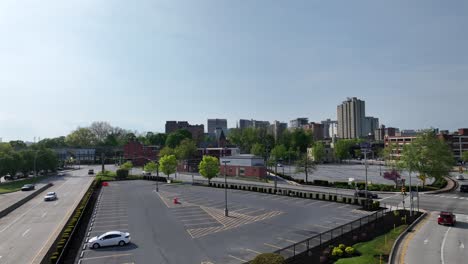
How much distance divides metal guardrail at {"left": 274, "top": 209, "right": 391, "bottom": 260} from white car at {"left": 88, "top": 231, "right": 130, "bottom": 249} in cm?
1342

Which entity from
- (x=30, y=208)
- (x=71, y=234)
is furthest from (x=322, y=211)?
(x=30, y=208)

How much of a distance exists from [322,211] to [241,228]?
13.1 metres

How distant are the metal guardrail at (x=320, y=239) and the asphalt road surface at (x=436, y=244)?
389 cm

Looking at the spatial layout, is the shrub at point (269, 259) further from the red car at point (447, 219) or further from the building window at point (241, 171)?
the building window at point (241, 171)

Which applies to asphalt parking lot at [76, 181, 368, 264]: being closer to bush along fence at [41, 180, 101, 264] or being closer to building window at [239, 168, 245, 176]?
bush along fence at [41, 180, 101, 264]

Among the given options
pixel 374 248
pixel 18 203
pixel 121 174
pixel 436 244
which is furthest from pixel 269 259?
pixel 121 174

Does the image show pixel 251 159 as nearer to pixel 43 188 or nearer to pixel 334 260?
pixel 43 188

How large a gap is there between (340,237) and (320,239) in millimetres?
3281

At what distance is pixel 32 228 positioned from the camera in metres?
35.8

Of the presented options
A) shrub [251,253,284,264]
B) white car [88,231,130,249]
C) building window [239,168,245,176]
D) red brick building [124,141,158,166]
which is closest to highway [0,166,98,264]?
white car [88,231,130,249]

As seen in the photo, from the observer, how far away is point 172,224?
34.9 m

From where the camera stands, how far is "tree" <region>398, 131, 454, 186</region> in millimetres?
53000

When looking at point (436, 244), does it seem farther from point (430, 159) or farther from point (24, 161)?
point (24, 161)

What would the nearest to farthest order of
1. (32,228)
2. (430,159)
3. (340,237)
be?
(340,237) → (32,228) → (430,159)
